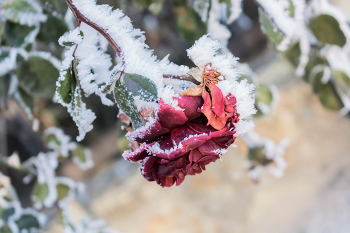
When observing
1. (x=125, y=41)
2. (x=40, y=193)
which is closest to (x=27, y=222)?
(x=40, y=193)

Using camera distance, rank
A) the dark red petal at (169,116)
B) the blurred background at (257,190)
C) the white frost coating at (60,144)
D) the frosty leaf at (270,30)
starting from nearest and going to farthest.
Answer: the dark red petal at (169,116) → the frosty leaf at (270,30) → the white frost coating at (60,144) → the blurred background at (257,190)

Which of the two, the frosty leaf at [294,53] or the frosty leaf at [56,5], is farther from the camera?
the frosty leaf at [294,53]

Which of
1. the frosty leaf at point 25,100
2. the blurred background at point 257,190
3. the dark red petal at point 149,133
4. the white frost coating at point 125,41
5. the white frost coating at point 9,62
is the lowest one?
the blurred background at point 257,190

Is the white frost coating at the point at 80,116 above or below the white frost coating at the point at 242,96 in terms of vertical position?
above

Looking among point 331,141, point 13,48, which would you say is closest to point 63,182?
point 13,48

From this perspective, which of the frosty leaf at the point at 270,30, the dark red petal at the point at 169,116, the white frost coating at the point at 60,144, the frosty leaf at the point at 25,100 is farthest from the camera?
the white frost coating at the point at 60,144

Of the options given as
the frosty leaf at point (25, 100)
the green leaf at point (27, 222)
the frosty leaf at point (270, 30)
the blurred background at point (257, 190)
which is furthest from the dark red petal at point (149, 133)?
the blurred background at point (257, 190)

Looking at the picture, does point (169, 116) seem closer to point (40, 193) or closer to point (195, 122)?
point (195, 122)

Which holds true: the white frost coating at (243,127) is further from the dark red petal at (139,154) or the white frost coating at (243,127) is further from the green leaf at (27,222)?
the green leaf at (27,222)
